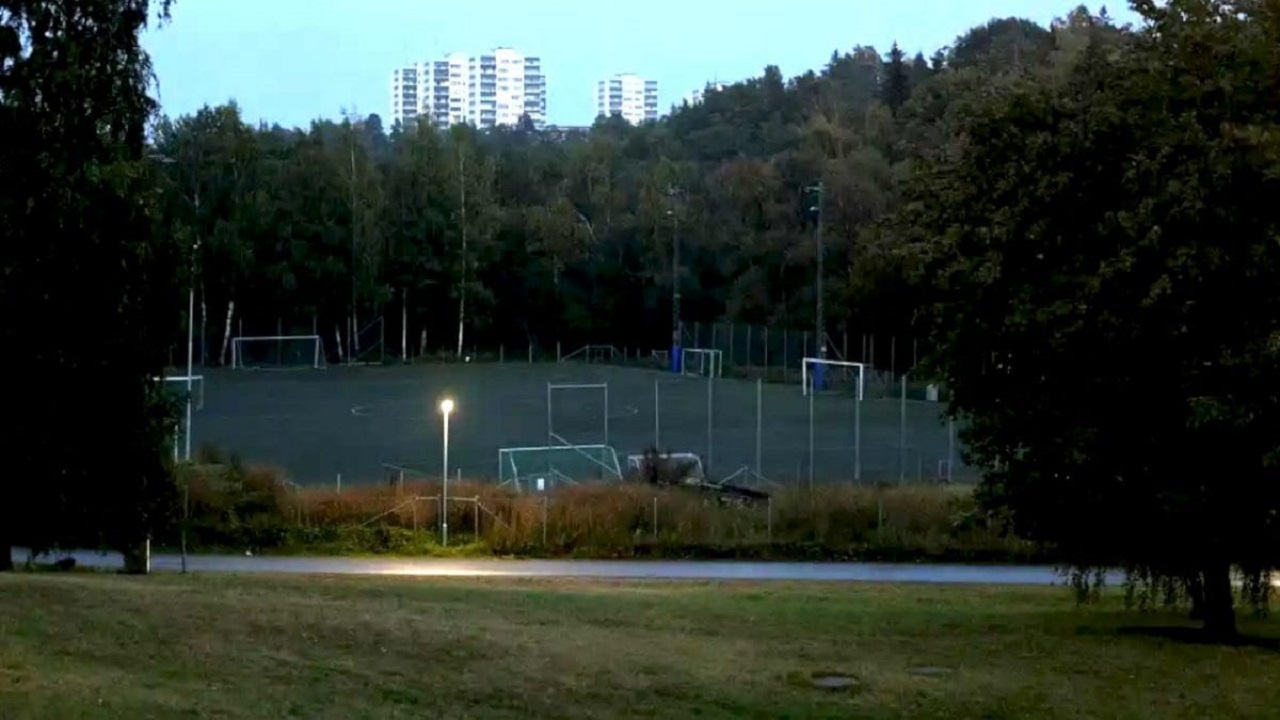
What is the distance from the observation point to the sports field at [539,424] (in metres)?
45.2

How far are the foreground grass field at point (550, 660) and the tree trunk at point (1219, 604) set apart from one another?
2.59 feet

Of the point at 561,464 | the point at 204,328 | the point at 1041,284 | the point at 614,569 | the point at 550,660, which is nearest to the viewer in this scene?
the point at 550,660

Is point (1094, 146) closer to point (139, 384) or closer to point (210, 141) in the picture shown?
point (139, 384)

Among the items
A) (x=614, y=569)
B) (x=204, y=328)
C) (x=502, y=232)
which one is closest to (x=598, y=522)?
(x=614, y=569)

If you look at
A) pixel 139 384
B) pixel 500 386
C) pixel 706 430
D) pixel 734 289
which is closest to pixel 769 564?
pixel 139 384

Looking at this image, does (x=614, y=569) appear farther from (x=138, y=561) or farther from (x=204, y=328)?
(x=204, y=328)

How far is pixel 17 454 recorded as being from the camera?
21141 millimetres

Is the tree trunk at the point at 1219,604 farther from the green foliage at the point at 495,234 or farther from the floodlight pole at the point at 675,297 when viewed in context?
the floodlight pole at the point at 675,297

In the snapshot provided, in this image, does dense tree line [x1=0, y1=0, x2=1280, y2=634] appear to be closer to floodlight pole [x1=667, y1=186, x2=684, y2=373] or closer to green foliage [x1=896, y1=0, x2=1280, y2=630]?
green foliage [x1=896, y1=0, x2=1280, y2=630]

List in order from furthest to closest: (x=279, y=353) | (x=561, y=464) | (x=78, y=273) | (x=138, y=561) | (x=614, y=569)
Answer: (x=279, y=353) → (x=561, y=464) → (x=614, y=569) → (x=138, y=561) → (x=78, y=273)

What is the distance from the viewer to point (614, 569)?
102 ft

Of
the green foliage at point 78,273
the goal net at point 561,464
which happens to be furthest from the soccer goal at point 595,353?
the green foliage at point 78,273

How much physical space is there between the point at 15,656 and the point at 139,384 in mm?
10807

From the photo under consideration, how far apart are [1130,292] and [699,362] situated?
6050cm
